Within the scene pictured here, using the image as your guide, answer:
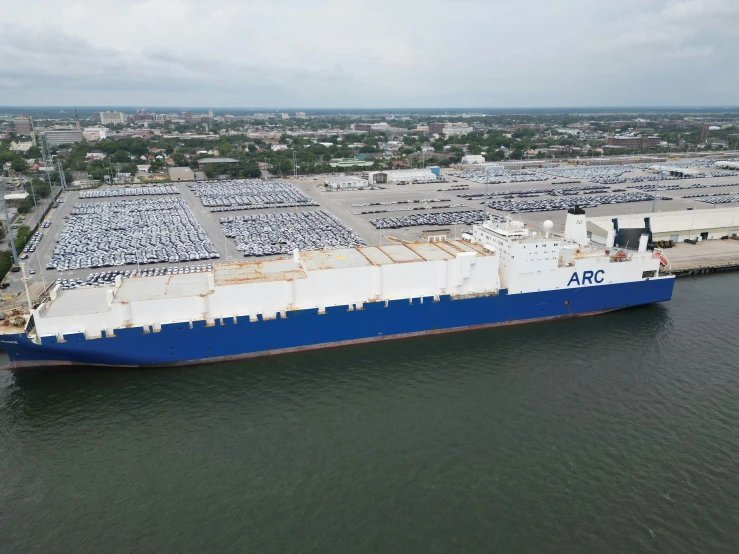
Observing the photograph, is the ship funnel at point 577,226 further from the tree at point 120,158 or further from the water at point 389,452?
the tree at point 120,158

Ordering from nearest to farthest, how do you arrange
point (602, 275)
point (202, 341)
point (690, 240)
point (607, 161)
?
point (202, 341)
point (602, 275)
point (690, 240)
point (607, 161)

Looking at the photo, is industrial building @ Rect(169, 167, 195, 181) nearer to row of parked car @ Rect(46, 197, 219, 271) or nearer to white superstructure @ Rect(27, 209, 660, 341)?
row of parked car @ Rect(46, 197, 219, 271)

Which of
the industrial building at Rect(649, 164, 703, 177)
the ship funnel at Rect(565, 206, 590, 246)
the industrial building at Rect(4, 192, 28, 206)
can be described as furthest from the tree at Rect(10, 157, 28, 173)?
the industrial building at Rect(649, 164, 703, 177)

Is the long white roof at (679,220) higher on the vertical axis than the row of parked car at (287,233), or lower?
higher

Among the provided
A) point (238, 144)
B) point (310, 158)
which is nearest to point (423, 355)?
point (310, 158)

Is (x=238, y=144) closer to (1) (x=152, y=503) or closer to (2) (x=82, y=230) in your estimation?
(2) (x=82, y=230)

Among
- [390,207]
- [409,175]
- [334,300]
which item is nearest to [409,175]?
[409,175]

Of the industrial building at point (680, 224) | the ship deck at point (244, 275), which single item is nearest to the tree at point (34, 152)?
the ship deck at point (244, 275)
